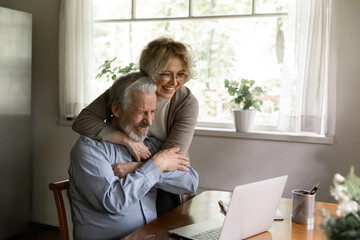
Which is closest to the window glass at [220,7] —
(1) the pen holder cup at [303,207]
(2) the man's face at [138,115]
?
(2) the man's face at [138,115]

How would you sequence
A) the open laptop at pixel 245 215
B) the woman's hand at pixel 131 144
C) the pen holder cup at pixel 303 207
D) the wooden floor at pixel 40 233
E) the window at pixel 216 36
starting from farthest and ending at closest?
1. the wooden floor at pixel 40 233
2. the window at pixel 216 36
3. the woman's hand at pixel 131 144
4. the pen holder cup at pixel 303 207
5. the open laptop at pixel 245 215

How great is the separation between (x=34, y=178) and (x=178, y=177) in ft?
8.22

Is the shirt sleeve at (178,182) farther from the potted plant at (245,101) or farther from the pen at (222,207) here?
the potted plant at (245,101)

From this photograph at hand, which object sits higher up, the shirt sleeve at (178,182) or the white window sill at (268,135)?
the white window sill at (268,135)

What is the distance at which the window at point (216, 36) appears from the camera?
3461 mm

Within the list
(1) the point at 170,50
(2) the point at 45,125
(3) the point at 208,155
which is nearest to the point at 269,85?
(3) the point at 208,155

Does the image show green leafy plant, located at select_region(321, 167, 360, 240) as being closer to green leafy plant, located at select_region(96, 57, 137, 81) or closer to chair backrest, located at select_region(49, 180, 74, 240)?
chair backrest, located at select_region(49, 180, 74, 240)

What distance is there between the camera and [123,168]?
1.98 metres

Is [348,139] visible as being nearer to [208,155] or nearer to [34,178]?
[208,155]

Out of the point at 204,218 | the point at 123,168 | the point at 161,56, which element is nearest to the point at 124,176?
the point at 123,168

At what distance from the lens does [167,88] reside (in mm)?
2334

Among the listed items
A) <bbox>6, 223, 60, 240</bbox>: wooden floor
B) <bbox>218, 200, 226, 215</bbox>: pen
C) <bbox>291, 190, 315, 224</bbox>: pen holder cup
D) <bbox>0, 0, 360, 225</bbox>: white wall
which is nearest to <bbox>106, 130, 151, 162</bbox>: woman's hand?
<bbox>218, 200, 226, 215</bbox>: pen

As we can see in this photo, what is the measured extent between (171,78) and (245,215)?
3.26ft

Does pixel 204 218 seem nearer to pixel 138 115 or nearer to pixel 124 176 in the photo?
pixel 124 176
